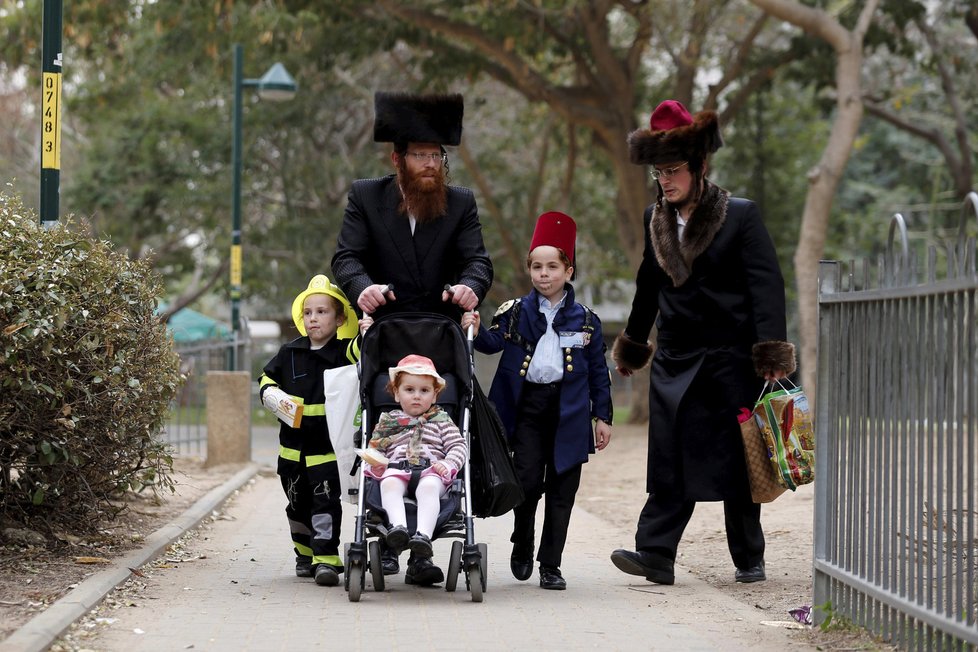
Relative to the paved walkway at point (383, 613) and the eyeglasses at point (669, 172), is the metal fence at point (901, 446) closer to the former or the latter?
the paved walkway at point (383, 613)

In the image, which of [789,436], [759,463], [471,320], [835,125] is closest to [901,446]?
[789,436]

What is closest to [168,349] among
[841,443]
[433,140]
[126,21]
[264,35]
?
[433,140]

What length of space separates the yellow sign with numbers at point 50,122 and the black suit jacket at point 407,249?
2.23 meters

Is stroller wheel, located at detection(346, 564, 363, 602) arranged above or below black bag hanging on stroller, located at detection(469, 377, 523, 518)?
below

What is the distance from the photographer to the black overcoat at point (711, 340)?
7664mm

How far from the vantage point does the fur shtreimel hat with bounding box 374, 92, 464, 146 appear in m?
7.40

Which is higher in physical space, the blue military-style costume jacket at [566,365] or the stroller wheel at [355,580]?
the blue military-style costume jacket at [566,365]

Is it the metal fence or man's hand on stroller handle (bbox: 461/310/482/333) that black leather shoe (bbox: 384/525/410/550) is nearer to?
man's hand on stroller handle (bbox: 461/310/482/333)

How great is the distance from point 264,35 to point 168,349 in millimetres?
11992

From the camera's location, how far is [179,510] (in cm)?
1090

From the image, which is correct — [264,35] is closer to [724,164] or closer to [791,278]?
[724,164]

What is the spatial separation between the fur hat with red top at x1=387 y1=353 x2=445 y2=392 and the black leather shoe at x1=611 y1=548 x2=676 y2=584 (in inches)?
56.4

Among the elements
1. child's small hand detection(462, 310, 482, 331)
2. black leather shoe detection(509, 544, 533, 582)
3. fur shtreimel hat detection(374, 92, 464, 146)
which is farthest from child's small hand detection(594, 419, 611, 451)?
fur shtreimel hat detection(374, 92, 464, 146)

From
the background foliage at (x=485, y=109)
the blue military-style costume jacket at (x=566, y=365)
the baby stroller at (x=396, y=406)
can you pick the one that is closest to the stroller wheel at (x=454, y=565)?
the baby stroller at (x=396, y=406)
